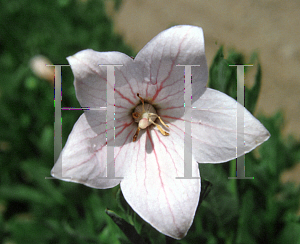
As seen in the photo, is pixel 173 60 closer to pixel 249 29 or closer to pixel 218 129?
pixel 218 129

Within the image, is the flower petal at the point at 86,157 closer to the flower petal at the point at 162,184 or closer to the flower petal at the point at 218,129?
the flower petal at the point at 162,184

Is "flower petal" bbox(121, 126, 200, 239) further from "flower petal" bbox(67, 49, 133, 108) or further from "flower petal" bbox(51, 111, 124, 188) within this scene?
"flower petal" bbox(67, 49, 133, 108)

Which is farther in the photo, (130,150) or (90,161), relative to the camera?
(130,150)

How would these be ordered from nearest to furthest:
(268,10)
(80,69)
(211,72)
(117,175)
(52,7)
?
(80,69)
(117,175)
(211,72)
(52,7)
(268,10)

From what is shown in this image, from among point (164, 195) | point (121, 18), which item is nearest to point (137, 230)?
point (164, 195)

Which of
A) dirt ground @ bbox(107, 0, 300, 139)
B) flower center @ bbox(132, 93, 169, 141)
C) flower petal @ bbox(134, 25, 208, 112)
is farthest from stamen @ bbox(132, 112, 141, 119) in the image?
dirt ground @ bbox(107, 0, 300, 139)

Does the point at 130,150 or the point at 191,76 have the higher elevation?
the point at 191,76

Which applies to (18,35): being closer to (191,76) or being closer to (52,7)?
(52,7)
